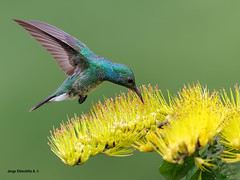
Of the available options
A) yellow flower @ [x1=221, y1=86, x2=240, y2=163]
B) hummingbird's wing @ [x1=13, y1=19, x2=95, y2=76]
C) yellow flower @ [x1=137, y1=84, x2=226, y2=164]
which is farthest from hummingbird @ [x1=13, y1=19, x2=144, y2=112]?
yellow flower @ [x1=221, y1=86, x2=240, y2=163]

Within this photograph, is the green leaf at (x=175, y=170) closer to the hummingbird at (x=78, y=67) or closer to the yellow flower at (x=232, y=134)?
the yellow flower at (x=232, y=134)

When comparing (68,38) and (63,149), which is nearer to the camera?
(63,149)

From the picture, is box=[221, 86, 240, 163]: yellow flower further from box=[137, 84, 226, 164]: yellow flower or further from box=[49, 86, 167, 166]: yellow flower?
box=[49, 86, 167, 166]: yellow flower

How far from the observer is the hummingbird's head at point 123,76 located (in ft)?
9.57

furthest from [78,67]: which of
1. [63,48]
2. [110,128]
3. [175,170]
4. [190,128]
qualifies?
[190,128]

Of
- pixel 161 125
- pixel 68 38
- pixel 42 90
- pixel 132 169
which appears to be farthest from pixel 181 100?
pixel 42 90

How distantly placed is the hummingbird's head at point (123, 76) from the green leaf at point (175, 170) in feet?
2.41

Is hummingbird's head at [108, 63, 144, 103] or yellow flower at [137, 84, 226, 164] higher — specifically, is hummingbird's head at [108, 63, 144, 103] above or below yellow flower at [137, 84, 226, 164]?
above

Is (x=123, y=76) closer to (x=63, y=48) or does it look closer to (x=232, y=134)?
(x=63, y=48)

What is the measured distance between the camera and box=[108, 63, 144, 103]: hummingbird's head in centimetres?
292

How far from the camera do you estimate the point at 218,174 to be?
6.96 feet

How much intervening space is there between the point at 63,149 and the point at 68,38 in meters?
1.11

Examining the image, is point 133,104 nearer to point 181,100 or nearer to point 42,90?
point 181,100

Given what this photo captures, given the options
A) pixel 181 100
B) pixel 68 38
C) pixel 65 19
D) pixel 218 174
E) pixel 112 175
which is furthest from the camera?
pixel 65 19
